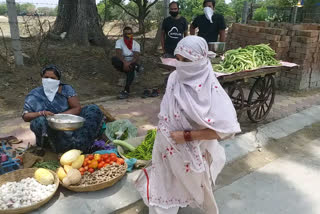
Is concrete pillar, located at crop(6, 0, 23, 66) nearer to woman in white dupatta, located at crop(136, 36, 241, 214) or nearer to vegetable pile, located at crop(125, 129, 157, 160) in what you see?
vegetable pile, located at crop(125, 129, 157, 160)

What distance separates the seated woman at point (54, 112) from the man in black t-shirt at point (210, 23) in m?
3.17

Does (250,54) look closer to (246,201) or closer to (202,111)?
(246,201)

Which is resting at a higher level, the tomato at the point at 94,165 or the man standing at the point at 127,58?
the man standing at the point at 127,58

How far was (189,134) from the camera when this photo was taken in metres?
2.06

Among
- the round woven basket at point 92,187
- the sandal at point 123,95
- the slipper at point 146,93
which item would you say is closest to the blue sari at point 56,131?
the round woven basket at point 92,187

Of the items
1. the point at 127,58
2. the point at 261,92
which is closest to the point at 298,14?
the point at 261,92

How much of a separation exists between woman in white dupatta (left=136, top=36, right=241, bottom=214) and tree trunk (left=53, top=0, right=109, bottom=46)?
22.2ft

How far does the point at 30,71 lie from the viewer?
20.4 feet

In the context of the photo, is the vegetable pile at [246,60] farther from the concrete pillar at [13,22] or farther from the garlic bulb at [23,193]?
the concrete pillar at [13,22]

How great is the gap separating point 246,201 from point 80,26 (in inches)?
276

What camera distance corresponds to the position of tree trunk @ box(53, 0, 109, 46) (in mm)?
8289

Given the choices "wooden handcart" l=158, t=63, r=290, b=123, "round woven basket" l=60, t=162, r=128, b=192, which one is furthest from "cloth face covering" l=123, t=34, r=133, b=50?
"round woven basket" l=60, t=162, r=128, b=192

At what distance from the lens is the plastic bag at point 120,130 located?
401cm

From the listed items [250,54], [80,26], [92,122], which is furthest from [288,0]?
[92,122]
